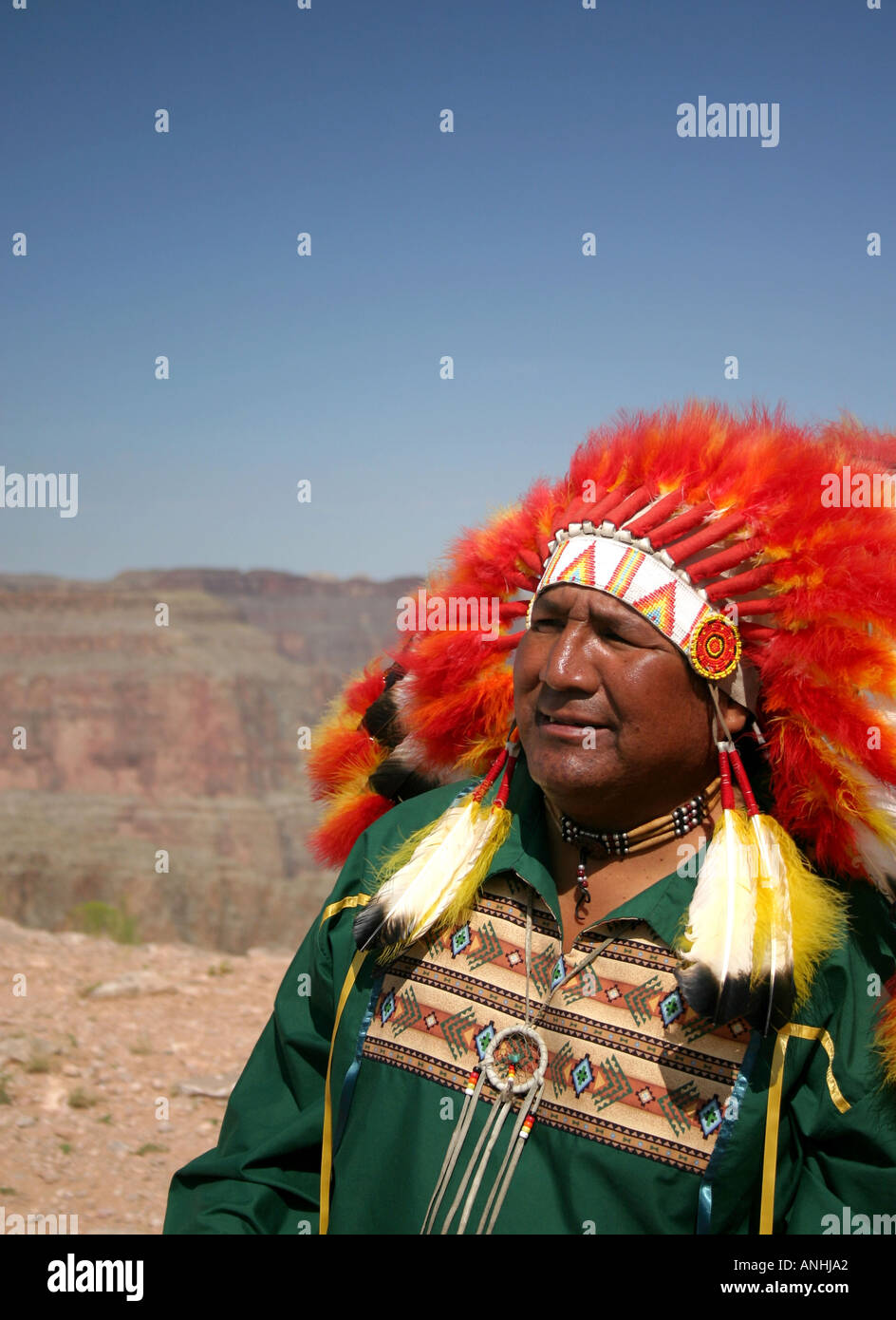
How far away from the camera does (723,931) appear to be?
6.70 feet

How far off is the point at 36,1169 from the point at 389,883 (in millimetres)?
3310

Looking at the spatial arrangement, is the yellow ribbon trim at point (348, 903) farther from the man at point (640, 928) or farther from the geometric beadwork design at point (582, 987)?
the geometric beadwork design at point (582, 987)

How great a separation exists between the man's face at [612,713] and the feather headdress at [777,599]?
0.27ft

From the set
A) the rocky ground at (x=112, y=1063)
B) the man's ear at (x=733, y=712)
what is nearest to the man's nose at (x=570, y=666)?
the man's ear at (x=733, y=712)

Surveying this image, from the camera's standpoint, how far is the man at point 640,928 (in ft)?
6.71

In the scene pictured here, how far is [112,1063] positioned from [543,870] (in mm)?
4162

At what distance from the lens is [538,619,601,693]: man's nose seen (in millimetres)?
2160

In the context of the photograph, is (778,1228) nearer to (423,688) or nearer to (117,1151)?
(423,688)

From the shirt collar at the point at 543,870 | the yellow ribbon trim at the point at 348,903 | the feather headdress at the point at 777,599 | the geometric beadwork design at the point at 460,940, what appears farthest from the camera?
the yellow ribbon trim at the point at 348,903

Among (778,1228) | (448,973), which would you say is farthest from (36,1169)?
(778,1228)

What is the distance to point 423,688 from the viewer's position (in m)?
2.74

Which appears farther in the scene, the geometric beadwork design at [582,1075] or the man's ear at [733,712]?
the man's ear at [733,712]

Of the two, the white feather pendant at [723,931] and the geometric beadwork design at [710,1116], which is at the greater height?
the white feather pendant at [723,931]

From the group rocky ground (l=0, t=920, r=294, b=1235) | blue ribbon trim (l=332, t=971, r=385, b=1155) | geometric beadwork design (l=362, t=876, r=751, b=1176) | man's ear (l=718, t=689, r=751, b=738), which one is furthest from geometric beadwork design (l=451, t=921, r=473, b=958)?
rocky ground (l=0, t=920, r=294, b=1235)
